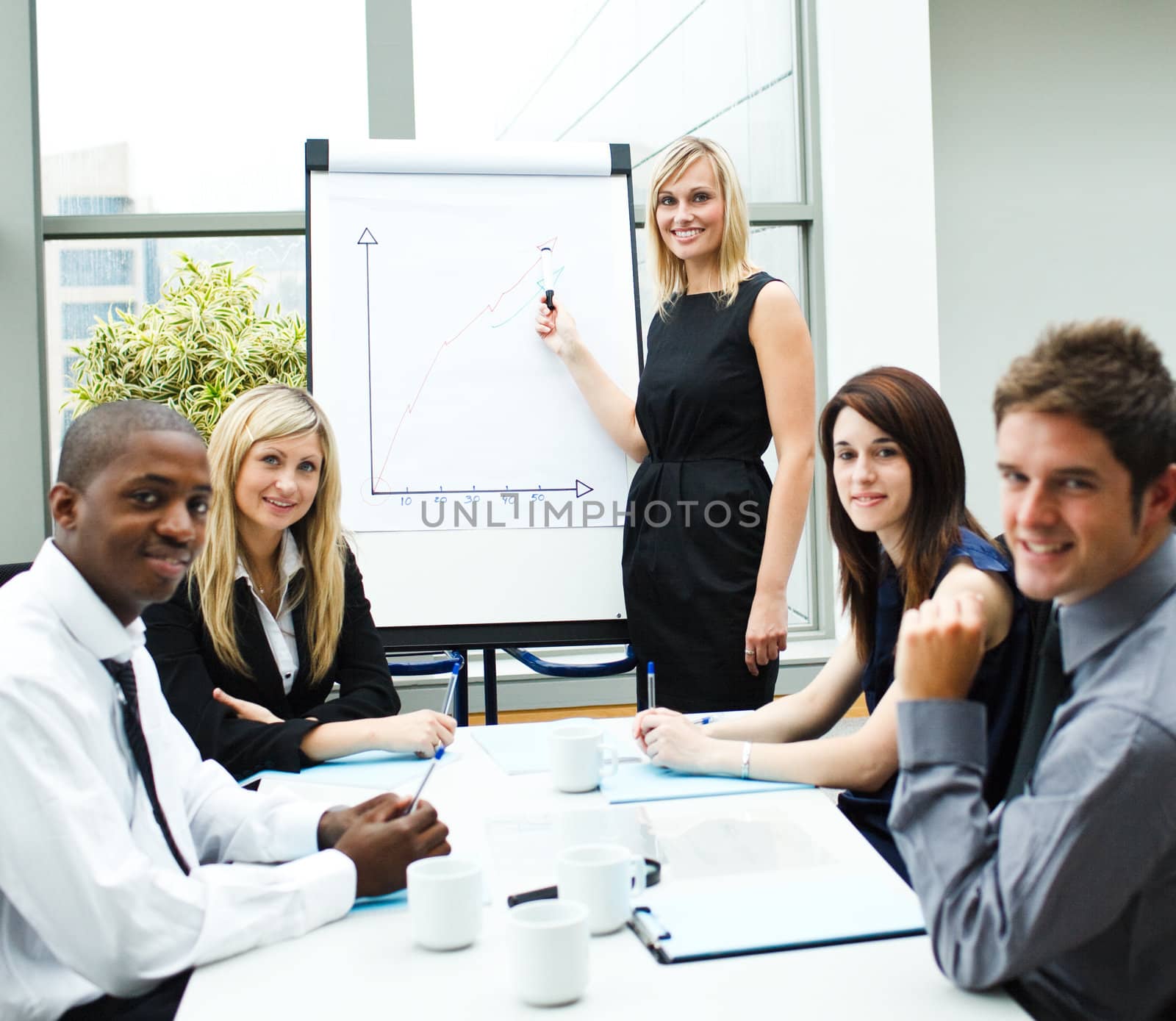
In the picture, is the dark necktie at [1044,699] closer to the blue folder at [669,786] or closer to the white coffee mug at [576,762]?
the blue folder at [669,786]

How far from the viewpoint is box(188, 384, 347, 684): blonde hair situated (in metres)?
1.96

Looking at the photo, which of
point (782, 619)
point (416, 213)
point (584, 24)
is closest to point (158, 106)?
point (584, 24)

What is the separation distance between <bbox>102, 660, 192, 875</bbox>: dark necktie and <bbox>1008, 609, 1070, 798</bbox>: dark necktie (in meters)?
0.85

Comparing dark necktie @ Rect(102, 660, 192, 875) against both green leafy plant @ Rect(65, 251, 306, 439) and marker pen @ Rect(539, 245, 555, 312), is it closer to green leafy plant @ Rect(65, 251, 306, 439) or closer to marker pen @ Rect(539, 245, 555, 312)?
marker pen @ Rect(539, 245, 555, 312)

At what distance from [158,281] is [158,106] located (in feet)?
2.12

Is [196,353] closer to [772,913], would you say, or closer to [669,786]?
[669,786]

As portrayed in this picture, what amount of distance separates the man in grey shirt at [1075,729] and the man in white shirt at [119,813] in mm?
539

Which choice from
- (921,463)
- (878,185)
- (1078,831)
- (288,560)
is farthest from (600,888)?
(878,185)

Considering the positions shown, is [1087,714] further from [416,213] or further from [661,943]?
[416,213]

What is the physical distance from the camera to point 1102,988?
90 centimetres

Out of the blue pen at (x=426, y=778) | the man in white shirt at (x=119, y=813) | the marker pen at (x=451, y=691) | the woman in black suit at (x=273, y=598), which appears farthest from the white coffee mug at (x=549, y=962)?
the woman in black suit at (x=273, y=598)

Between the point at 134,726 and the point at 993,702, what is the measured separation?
3.54 ft

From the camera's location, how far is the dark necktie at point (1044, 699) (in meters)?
1.00

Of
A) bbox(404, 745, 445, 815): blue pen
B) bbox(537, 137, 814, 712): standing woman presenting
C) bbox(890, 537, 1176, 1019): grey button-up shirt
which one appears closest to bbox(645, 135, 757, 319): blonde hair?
bbox(537, 137, 814, 712): standing woman presenting
